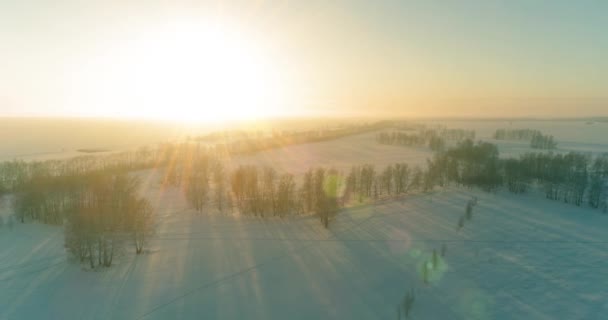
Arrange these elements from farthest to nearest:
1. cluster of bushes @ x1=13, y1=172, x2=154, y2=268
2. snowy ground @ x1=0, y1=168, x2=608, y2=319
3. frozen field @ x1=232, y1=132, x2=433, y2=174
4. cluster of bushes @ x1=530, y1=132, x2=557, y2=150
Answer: cluster of bushes @ x1=530, y1=132, x2=557, y2=150
frozen field @ x1=232, y1=132, x2=433, y2=174
cluster of bushes @ x1=13, y1=172, x2=154, y2=268
snowy ground @ x1=0, y1=168, x2=608, y2=319

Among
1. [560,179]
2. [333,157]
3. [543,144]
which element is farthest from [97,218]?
[543,144]

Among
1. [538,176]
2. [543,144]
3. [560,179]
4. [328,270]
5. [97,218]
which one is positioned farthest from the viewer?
[543,144]

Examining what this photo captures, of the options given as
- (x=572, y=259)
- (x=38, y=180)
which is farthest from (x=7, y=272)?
(x=572, y=259)

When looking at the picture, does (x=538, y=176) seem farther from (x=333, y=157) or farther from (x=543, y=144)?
(x=543, y=144)

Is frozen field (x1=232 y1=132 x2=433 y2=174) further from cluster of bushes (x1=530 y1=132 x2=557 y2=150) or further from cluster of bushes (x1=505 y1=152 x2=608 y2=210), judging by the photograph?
cluster of bushes (x1=530 y1=132 x2=557 y2=150)

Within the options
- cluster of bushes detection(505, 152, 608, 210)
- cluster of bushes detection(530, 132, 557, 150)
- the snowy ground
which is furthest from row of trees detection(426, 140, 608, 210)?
cluster of bushes detection(530, 132, 557, 150)

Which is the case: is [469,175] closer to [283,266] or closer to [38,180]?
[283,266]

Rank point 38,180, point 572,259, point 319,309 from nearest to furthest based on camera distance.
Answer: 1. point 319,309
2. point 572,259
3. point 38,180

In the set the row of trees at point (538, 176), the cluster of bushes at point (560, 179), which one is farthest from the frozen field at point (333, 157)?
the cluster of bushes at point (560, 179)
